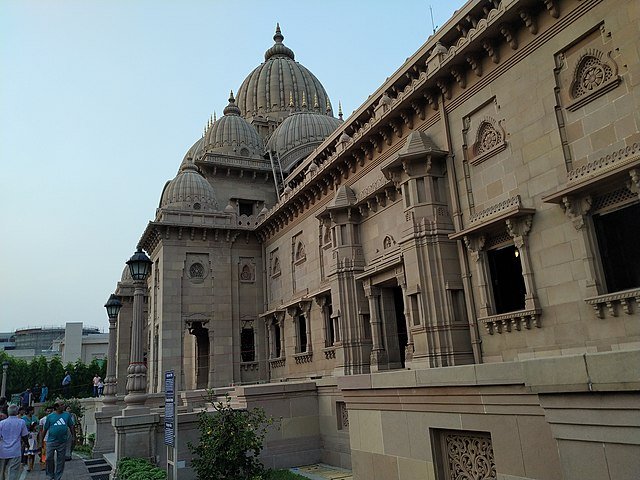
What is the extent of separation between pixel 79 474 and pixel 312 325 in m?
9.76

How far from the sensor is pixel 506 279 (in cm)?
1168

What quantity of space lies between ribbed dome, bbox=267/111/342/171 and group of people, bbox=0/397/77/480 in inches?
778

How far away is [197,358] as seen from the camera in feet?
85.8

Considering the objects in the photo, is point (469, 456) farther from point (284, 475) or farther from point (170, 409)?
point (284, 475)

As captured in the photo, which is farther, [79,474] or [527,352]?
[79,474]

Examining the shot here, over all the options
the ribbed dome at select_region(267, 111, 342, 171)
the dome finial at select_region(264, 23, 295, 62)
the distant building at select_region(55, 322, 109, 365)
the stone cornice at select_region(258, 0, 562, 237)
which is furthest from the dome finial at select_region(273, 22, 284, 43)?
the distant building at select_region(55, 322, 109, 365)

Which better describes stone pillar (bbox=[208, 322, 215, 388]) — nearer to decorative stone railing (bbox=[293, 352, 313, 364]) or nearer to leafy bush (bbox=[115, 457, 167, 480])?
decorative stone railing (bbox=[293, 352, 313, 364])

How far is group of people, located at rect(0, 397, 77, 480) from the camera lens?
1089 cm

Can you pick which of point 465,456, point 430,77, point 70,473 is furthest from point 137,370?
point 430,77

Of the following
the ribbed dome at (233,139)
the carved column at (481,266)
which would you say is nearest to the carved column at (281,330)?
the ribbed dome at (233,139)

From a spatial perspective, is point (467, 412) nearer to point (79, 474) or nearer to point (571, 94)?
point (571, 94)

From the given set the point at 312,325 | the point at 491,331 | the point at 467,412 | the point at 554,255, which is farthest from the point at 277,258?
the point at 467,412

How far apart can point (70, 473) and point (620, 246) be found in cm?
1607

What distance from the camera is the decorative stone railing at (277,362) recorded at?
24.0 metres
